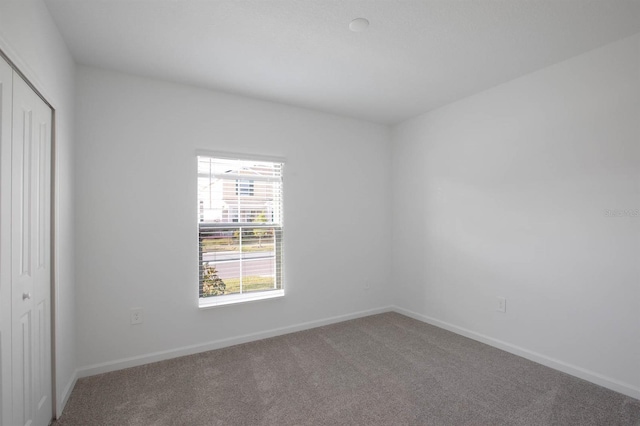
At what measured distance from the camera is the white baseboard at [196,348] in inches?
102

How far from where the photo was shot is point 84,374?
253 centimetres

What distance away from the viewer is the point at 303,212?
363cm

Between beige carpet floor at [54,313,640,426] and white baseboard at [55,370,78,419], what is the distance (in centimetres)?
5

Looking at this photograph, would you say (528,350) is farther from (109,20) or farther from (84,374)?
(109,20)

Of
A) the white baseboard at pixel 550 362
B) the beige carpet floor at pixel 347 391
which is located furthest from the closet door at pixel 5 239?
the white baseboard at pixel 550 362

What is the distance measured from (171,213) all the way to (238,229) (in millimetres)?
688

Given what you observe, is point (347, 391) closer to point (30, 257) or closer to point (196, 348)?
point (196, 348)

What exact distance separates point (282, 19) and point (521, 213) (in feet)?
8.91

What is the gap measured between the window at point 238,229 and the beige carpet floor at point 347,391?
632 mm

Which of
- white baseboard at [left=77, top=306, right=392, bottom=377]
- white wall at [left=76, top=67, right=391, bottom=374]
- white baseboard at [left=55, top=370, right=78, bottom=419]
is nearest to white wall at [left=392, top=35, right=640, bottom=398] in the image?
white wall at [left=76, top=67, right=391, bottom=374]

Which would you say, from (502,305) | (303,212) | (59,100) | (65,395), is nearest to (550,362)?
A: (502,305)

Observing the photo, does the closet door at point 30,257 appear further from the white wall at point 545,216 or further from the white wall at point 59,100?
the white wall at point 545,216

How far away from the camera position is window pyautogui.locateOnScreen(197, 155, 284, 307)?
10.2ft

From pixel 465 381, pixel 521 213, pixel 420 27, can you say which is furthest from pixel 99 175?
pixel 521 213
